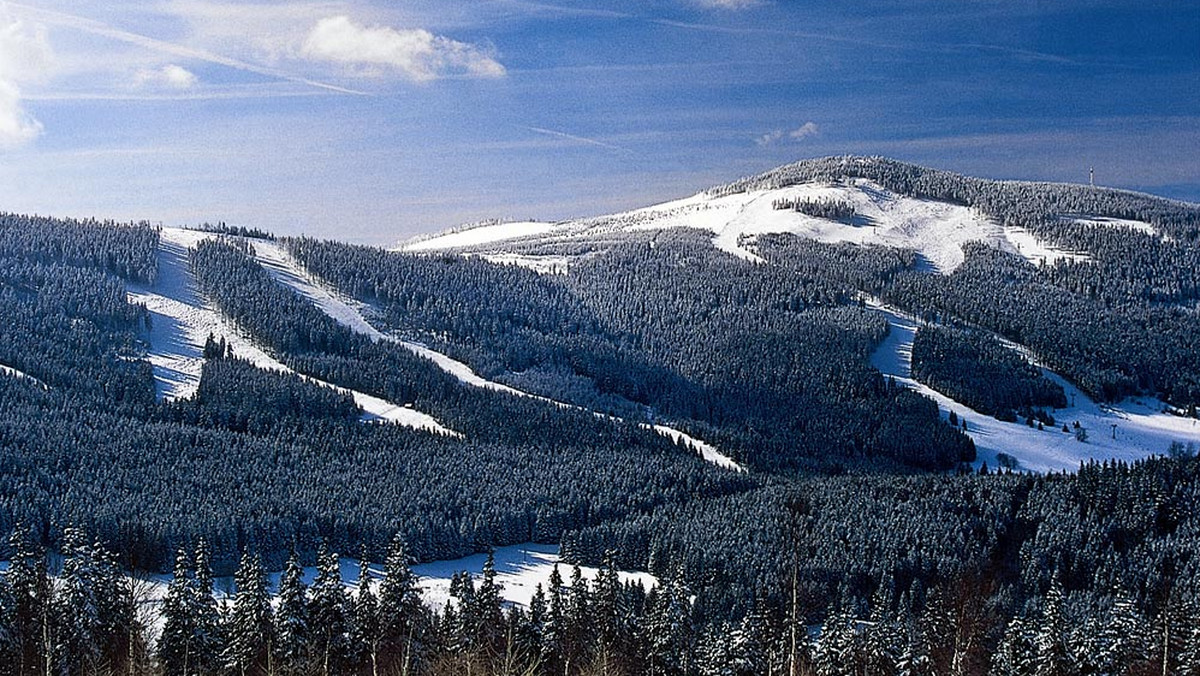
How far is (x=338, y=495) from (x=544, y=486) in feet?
89.8

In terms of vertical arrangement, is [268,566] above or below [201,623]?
below

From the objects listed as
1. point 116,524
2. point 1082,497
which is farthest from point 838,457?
point 116,524

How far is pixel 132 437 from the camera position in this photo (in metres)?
140

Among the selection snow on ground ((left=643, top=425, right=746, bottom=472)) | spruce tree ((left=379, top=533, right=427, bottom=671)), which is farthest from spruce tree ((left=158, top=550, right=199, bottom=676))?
snow on ground ((left=643, top=425, right=746, bottom=472))

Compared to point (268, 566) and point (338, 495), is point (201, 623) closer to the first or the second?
point (268, 566)

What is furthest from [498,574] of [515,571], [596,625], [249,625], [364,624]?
[249,625]

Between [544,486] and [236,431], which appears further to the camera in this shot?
[236,431]

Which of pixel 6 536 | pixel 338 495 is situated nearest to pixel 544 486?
pixel 338 495

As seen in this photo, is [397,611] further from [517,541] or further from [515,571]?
[517,541]

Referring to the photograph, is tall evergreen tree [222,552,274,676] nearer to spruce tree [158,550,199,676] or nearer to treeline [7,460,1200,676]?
treeline [7,460,1200,676]

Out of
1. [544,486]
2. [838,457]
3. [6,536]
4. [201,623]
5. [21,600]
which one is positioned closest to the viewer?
[21,600]

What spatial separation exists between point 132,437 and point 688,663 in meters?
101

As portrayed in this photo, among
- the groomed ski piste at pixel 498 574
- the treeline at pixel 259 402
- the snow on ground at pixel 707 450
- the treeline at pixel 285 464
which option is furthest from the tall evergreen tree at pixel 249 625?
the snow on ground at pixel 707 450

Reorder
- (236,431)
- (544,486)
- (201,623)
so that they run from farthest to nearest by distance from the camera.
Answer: (236,431)
(544,486)
(201,623)
